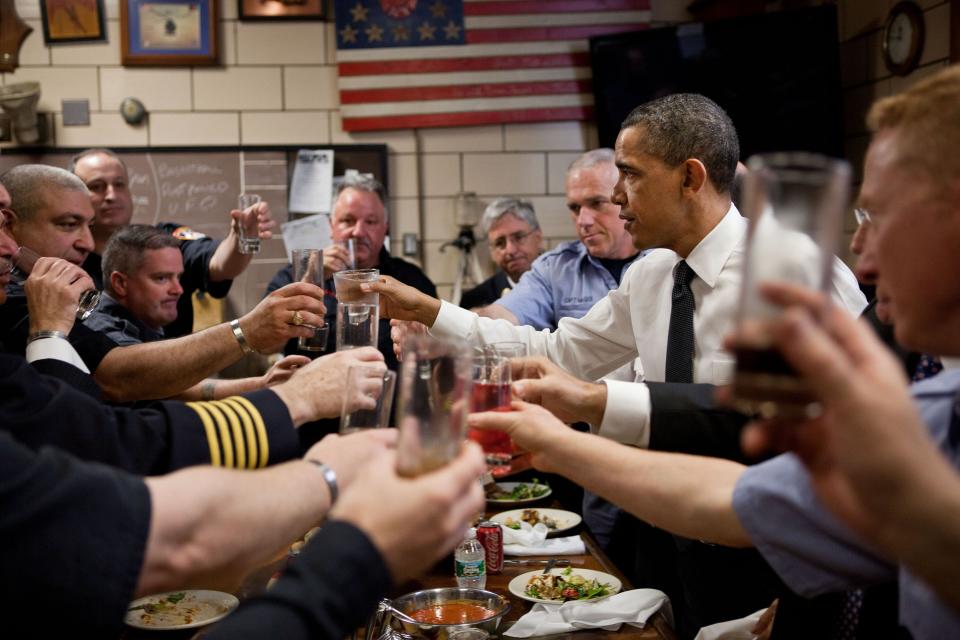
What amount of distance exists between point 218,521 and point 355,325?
→ 97cm

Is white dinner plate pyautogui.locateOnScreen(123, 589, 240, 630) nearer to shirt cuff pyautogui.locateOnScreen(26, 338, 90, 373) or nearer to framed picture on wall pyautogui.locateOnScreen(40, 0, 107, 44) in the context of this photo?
shirt cuff pyautogui.locateOnScreen(26, 338, 90, 373)

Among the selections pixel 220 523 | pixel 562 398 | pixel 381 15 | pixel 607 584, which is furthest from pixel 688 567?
pixel 381 15

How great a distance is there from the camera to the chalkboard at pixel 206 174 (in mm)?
5414

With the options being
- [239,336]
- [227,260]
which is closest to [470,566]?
[239,336]

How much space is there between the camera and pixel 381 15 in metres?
5.48

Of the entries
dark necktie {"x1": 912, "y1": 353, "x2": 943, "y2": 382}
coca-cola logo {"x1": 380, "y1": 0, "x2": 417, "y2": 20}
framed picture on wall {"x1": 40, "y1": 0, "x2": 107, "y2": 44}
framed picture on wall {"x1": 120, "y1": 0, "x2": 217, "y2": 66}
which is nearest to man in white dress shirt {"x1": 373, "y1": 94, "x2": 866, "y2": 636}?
dark necktie {"x1": 912, "y1": 353, "x2": 943, "y2": 382}

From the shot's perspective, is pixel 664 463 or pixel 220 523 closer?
pixel 220 523

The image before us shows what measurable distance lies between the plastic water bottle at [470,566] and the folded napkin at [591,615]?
0.22 meters

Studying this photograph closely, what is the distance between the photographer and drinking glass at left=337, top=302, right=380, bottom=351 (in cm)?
208

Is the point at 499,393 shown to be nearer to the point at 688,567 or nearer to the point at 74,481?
the point at 74,481

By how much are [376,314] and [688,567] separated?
3.58 feet

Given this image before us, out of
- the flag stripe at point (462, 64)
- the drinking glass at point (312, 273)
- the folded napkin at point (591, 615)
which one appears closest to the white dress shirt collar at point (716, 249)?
the folded napkin at point (591, 615)

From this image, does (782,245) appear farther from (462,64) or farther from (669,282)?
(462,64)

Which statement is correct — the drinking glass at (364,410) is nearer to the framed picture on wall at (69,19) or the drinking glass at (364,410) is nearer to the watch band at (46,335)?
the watch band at (46,335)
